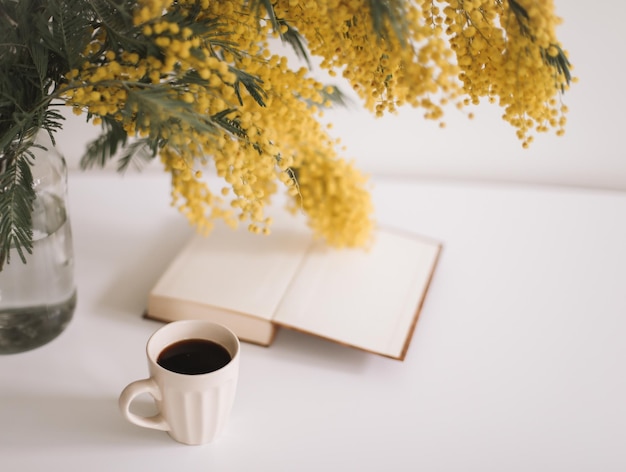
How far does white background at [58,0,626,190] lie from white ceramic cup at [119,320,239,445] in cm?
63

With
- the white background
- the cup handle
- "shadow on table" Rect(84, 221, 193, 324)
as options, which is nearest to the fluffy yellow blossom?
the cup handle

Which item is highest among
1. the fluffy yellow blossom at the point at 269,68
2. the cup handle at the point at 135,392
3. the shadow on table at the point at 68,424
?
the fluffy yellow blossom at the point at 269,68

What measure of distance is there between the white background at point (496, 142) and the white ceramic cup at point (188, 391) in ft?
2.06

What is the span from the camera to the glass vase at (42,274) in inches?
33.2

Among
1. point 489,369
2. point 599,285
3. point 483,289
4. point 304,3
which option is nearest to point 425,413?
point 489,369

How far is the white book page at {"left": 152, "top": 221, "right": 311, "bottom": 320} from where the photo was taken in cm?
95

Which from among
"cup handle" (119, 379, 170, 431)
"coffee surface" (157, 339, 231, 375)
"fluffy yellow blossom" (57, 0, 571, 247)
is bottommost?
"cup handle" (119, 379, 170, 431)

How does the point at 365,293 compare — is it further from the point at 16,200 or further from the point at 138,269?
the point at 16,200

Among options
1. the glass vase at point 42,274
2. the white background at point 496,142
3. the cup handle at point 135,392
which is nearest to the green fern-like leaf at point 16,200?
the glass vase at point 42,274

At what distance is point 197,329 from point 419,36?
40 cm

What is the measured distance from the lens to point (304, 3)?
26.6 inches

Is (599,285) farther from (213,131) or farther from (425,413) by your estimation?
(213,131)

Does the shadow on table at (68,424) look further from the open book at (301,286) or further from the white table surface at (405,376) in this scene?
the open book at (301,286)

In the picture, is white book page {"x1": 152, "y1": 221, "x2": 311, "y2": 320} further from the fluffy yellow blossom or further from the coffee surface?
the fluffy yellow blossom
